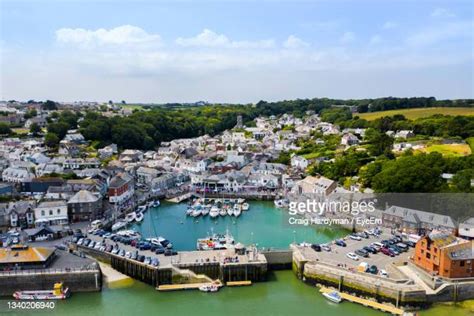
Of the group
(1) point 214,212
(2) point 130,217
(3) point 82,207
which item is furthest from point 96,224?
(1) point 214,212

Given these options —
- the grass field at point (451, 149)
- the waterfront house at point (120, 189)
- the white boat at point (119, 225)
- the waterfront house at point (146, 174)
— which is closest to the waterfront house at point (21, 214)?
the white boat at point (119, 225)

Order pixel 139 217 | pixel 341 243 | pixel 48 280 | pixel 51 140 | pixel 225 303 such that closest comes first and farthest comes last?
pixel 225 303
pixel 48 280
pixel 341 243
pixel 139 217
pixel 51 140

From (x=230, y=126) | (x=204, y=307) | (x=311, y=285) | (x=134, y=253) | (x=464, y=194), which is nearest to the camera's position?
(x=204, y=307)

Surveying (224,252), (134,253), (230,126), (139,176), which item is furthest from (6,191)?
(230,126)

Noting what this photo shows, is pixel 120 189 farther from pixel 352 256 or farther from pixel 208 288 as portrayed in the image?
pixel 352 256

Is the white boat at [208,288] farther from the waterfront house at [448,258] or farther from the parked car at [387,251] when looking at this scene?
the waterfront house at [448,258]

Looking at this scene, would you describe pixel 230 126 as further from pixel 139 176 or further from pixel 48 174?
pixel 48 174

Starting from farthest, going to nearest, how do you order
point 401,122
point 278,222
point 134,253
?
point 401,122, point 278,222, point 134,253
